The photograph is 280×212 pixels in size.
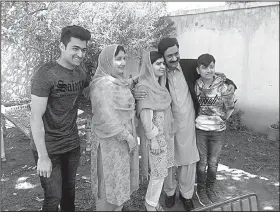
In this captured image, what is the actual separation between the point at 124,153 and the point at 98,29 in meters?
4.43

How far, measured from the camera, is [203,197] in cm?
319

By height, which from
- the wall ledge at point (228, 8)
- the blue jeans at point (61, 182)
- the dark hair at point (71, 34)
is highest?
the wall ledge at point (228, 8)

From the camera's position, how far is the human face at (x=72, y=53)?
7.39 feet

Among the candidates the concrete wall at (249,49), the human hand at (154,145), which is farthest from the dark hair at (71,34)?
the concrete wall at (249,49)

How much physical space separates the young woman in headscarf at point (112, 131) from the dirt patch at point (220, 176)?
0.68 meters

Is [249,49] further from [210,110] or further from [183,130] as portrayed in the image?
[183,130]

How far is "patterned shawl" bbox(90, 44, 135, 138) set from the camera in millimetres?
2354

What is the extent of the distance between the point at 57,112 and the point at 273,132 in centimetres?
436

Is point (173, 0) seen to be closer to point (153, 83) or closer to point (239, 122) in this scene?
point (239, 122)

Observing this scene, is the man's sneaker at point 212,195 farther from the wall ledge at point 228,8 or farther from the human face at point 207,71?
the wall ledge at point 228,8

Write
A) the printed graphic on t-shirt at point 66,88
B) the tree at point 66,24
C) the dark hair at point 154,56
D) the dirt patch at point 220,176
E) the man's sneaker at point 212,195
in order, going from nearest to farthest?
the printed graphic on t-shirt at point 66,88 < the dark hair at point 154,56 < the man's sneaker at point 212,195 < the dirt patch at point 220,176 < the tree at point 66,24

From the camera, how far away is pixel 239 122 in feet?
19.7

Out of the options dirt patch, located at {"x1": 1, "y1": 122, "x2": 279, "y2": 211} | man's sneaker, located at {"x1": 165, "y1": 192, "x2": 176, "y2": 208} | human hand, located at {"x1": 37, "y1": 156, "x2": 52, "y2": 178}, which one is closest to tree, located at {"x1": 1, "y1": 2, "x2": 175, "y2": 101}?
dirt patch, located at {"x1": 1, "y1": 122, "x2": 279, "y2": 211}

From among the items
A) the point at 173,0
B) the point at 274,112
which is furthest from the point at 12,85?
the point at 274,112
